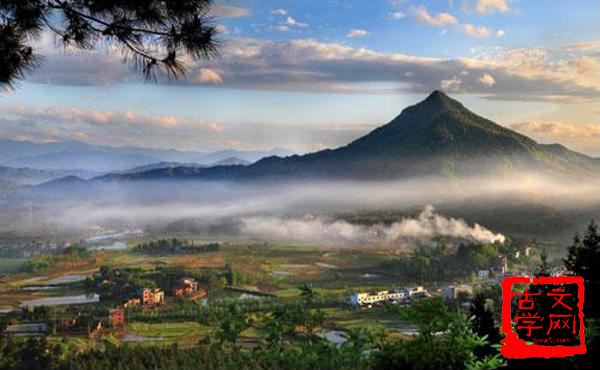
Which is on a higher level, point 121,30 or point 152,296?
point 121,30

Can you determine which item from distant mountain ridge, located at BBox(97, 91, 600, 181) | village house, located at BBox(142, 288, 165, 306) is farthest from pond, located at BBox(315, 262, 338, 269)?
village house, located at BBox(142, 288, 165, 306)

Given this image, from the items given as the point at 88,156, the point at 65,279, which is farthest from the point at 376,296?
the point at 88,156

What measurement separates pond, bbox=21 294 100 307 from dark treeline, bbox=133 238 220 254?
2.54 meters

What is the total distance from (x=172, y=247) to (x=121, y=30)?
43.9 feet

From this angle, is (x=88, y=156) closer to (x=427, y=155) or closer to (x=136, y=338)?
(x=136, y=338)

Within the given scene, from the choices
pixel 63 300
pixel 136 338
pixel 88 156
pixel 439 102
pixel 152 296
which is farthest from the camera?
pixel 88 156

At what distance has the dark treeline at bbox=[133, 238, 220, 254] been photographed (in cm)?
1521

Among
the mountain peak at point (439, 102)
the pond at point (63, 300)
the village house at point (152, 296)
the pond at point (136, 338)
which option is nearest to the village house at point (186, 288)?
the village house at point (152, 296)

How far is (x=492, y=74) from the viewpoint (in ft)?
35.6

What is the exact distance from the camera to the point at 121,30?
8.05ft

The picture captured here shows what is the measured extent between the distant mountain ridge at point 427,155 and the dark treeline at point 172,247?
8.29 ft

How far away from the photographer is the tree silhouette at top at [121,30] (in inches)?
91.9

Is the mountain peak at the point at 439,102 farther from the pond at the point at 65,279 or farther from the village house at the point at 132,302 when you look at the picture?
the pond at the point at 65,279

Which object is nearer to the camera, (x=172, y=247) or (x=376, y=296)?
(x=376, y=296)
